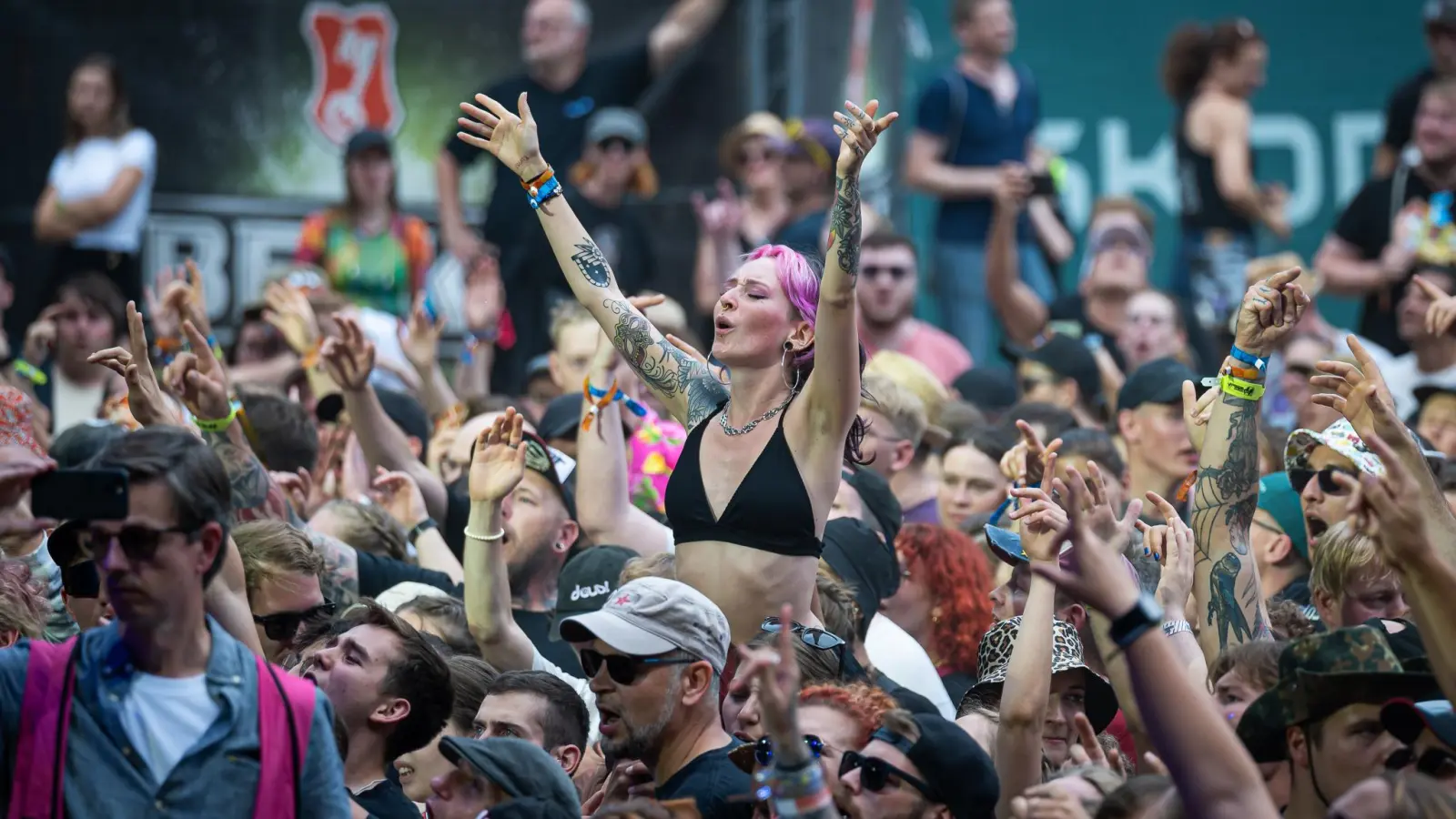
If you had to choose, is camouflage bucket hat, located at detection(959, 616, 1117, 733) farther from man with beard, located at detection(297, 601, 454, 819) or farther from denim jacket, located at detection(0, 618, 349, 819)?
denim jacket, located at detection(0, 618, 349, 819)

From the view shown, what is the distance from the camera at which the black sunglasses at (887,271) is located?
9930mm

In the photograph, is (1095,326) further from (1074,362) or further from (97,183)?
(97,183)

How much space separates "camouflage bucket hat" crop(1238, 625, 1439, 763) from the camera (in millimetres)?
3953

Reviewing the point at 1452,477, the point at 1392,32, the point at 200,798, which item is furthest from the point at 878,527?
the point at 1392,32

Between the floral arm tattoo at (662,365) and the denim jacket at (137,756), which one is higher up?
the floral arm tattoo at (662,365)

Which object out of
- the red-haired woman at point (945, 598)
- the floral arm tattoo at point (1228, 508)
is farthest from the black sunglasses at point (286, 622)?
the floral arm tattoo at point (1228, 508)

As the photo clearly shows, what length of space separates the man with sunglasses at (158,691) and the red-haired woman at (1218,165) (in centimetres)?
918

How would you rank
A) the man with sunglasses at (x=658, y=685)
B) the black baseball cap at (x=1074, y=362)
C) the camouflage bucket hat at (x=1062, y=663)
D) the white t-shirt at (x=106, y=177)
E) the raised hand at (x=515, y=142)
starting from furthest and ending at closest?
the white t-shirt at (x=106, y=177) < the black baseball cap at (x=1074, y=362) < the raised hand at (x=515, y=142) < the camouflage bucket hat at (x=1062, y=663) < the man with sunglasses at (x=658, y=685)

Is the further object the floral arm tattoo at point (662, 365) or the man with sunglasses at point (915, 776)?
the floral arm tattoo at point (662, 365)

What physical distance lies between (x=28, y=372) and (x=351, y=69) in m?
4.04

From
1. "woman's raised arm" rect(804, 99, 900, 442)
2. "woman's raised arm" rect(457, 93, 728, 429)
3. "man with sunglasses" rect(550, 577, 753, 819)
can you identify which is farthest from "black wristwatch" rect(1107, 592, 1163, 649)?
"woman's raised arm" rect(457, 93, 728, 429)

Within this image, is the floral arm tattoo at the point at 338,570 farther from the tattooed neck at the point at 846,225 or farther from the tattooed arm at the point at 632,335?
the tattooed neck at the point at 846,225

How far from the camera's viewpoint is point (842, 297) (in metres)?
4.89

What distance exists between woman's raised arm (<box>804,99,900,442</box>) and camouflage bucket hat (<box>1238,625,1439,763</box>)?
4.47 ft
